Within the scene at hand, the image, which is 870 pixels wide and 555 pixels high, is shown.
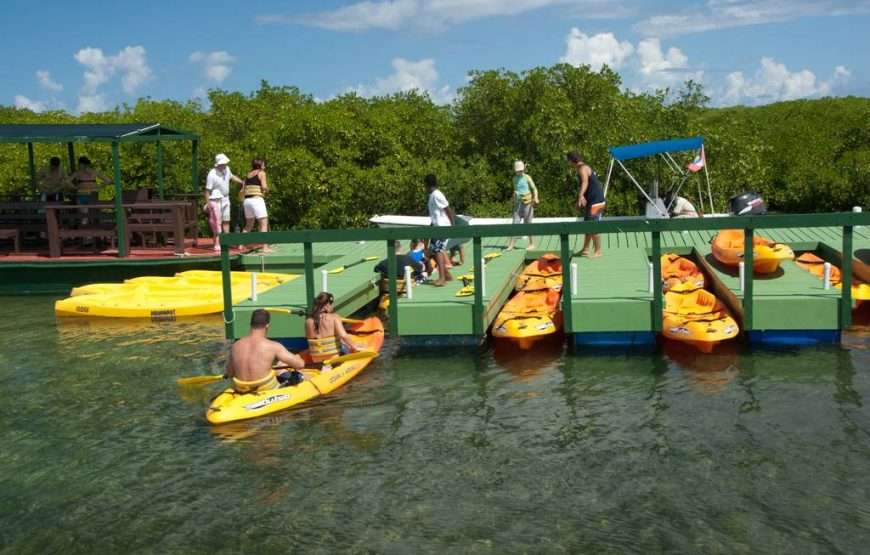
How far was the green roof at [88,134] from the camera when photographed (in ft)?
62.6

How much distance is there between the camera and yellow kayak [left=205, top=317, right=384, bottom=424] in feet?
33.2

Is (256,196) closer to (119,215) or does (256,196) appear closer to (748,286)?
(119,215)

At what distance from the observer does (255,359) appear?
10.3m

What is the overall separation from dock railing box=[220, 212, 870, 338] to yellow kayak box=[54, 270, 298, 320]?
9.99 feet

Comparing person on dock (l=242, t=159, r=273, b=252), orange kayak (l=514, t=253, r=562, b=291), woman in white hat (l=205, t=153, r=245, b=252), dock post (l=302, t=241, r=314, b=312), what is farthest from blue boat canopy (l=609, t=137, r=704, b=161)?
dock post (l=302, t=241, r=314, b=312)

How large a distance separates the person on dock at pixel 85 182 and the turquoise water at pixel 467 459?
830 cm

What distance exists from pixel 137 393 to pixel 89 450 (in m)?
2.14

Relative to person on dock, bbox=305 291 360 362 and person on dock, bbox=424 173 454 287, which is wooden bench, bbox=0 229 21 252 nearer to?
person on dock, bbox=424 173 454 287

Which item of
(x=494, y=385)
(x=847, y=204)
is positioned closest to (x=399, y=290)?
(x=494, y=385)

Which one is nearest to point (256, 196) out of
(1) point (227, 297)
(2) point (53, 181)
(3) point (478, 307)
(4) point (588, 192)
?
(2) point (53, 181)

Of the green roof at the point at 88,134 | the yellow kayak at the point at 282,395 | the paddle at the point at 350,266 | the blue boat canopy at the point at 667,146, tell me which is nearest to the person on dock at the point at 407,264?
the paddle at the point at 350,266

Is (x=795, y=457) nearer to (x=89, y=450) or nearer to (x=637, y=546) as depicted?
(x=637, y=546)

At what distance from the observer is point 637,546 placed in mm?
7188

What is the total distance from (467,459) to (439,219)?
649 centimetres
